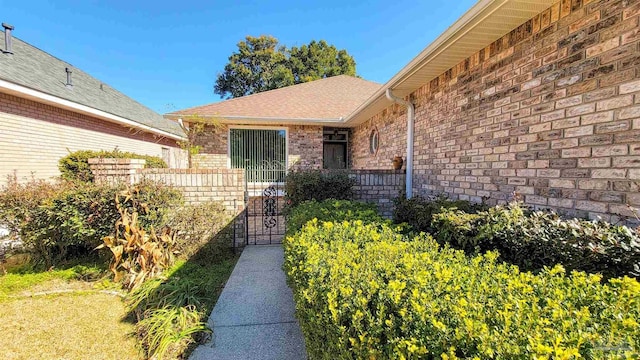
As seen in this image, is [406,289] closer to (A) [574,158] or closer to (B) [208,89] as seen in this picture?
(A) [574,158]

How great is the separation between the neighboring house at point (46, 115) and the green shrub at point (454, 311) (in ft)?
20.7

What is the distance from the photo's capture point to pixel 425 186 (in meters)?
5.56

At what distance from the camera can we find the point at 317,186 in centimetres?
561

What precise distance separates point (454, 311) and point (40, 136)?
9988mm

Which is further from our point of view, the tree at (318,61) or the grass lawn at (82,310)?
the tree at (318,61)

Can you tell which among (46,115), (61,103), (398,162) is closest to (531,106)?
(398,162)

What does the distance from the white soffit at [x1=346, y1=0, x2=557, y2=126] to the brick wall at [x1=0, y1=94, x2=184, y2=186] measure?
8.11 m

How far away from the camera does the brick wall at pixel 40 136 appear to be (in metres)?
6.29

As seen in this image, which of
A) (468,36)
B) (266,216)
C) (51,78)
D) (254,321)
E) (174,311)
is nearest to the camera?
(174,311)

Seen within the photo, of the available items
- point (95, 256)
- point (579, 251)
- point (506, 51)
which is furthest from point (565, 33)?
point (95, 256)

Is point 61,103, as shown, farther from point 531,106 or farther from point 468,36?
point 531,106

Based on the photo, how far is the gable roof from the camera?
30.6ft

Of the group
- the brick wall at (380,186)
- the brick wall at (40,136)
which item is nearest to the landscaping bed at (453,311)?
the brick wall at (380,186)

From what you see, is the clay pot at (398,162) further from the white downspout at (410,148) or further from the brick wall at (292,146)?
the brick wall at (292,146)
